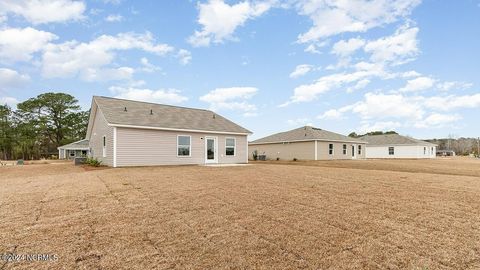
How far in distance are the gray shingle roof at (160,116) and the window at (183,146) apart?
806 mm

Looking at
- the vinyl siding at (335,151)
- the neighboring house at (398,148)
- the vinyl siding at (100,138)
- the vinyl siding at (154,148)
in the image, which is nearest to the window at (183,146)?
the vinyl siding at (154,148)

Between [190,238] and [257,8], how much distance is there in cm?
1430

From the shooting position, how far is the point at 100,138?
19.3 metres

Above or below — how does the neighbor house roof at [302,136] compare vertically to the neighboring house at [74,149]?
above

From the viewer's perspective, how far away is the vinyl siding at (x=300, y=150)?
29.6m

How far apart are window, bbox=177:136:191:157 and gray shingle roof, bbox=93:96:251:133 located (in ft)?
2.65

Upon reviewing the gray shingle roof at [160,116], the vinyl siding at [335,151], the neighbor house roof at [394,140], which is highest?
the gray shingle roof at [160,116]

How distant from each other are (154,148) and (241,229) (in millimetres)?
14161

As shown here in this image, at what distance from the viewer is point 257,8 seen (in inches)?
593

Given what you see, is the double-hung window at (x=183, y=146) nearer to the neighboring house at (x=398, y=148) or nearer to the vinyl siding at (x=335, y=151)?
the vinyl siding at (x=335, y=151)

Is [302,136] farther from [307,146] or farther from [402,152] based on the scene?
[402,152]

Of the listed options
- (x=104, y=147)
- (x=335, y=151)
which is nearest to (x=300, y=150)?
(x=335, y=151)

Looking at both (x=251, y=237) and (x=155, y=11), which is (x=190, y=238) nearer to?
(x=251, y=237)

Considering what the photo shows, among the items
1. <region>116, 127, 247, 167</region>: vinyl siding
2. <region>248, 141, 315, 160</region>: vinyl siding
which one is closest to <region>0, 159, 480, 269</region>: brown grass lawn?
<region>116, 127, 247, 167</region>: vinyl siding
